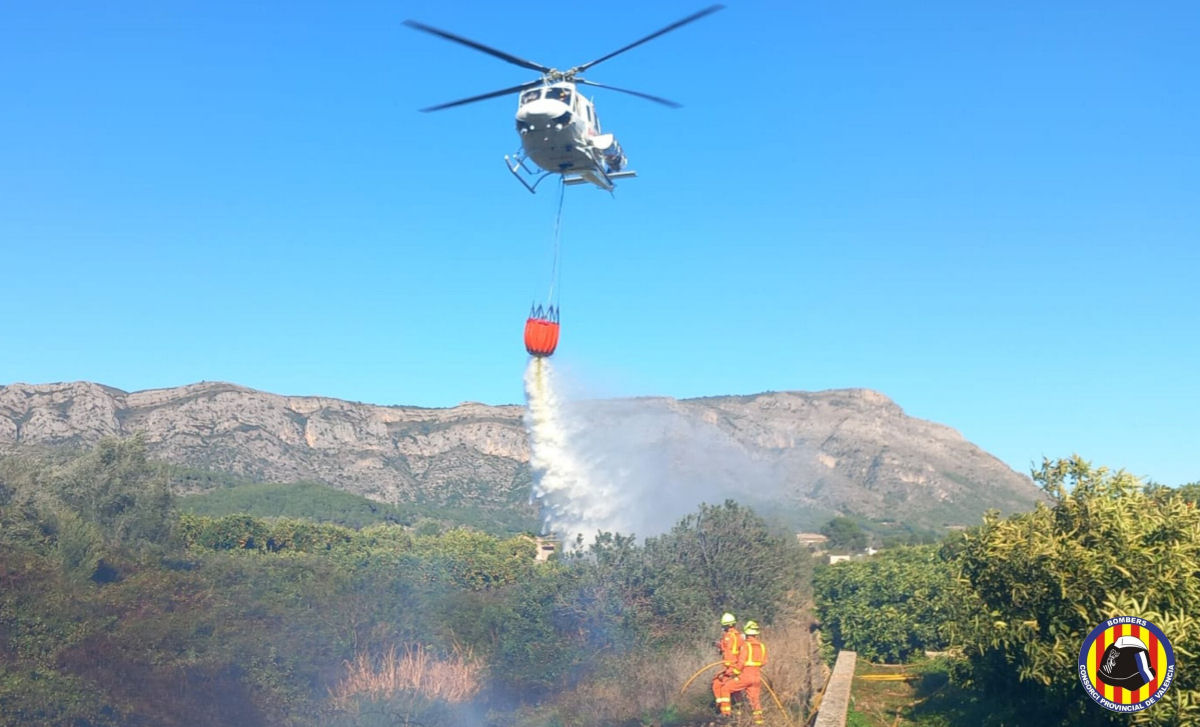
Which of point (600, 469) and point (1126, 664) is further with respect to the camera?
point (600, 469)

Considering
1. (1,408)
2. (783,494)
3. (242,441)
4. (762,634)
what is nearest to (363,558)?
(762,634)

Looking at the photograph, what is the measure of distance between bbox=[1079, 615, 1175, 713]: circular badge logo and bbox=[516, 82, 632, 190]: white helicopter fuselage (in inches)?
762

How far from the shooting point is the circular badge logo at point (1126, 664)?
14539 mm

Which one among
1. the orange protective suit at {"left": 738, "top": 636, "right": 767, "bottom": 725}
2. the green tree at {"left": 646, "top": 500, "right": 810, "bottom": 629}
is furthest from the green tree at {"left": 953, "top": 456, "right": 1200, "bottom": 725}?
the green tree at {"left": 646, "top": 500, "right": 810, "bottom": 629}

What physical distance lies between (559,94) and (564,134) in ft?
3.95

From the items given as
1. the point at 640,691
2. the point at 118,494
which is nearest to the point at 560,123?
the point at 640,691

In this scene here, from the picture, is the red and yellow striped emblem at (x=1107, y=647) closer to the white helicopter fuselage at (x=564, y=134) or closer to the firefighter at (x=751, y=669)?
the firefighter at (x=751, y=669)

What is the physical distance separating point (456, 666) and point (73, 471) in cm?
4149

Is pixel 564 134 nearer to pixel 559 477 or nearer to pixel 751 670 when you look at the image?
pixel 751 670

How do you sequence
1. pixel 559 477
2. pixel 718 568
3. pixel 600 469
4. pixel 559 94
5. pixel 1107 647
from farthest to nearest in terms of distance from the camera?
1. pixel 600 469
2. pixel 559 477
3. pixel 718 568
4. pixel 559 94
5. pixel 1107 647

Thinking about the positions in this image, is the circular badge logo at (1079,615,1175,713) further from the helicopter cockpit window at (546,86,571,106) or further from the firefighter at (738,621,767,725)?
the helicopter cockpit window at (546,86,571,106)

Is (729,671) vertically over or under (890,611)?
under

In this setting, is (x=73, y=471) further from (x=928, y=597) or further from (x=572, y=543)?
(x=928, y=597)

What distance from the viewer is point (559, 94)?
28.1 m
